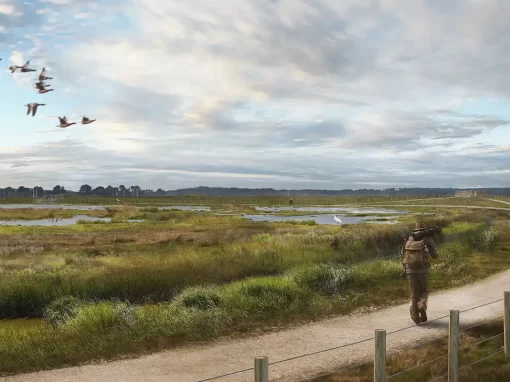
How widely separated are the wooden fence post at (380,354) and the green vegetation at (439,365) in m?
2.24

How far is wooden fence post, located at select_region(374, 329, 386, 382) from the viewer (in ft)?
24.5

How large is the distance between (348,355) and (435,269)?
1318cm

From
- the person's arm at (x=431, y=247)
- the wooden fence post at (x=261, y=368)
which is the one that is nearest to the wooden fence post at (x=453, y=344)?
the person's arm at (x=431, y=247)

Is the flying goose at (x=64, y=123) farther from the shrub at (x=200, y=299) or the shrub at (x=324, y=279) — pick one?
the shrub at (x=324, y=279)

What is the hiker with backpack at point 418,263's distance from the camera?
1302 centimetres

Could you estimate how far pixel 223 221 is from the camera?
6462 cm

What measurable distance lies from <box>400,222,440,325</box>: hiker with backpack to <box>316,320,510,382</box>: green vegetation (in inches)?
51.5

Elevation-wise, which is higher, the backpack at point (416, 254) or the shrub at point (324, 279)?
the backpack at point (416, 254)

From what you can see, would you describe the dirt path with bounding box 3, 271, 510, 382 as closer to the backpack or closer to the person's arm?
the backpack

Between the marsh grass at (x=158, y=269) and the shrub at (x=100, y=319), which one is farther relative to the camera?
the marsh grass at (x=158, y=269)

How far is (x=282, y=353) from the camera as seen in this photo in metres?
11.6

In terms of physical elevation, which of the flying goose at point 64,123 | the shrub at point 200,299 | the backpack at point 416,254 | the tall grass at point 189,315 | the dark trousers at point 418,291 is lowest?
the tall grass at point 189,315

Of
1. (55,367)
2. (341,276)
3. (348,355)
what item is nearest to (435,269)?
(341,276)

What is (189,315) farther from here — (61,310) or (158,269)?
(158,269)
